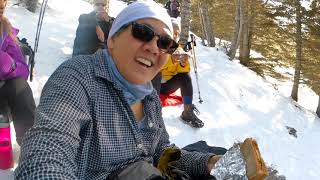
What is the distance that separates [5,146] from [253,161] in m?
2.45

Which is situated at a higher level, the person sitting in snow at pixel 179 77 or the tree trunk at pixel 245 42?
the person sitting in snow at pixel 179 77

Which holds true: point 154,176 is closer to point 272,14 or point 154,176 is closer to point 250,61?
point 272,14

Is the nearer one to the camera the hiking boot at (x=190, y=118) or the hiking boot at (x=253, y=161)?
the hiking boot at (x=253, y=161)

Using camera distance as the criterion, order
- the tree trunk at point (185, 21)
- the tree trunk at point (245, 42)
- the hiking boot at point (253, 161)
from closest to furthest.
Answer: the hiking boot at point (253, 161) → the tree trunk at point (185, 21) → the tree trunk at point (245, 42)

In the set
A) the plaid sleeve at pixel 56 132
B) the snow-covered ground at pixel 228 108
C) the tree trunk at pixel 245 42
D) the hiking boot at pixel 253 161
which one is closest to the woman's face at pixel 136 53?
the plaid sleeve at pixel 56 132

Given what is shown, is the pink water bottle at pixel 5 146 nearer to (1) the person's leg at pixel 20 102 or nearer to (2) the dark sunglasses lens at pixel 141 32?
(1) the person's leg at pixel 20 102

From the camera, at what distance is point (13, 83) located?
3.60m

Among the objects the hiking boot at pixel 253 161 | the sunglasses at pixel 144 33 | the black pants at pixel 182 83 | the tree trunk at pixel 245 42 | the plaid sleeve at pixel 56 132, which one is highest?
the sunglasses at pixel 144 33

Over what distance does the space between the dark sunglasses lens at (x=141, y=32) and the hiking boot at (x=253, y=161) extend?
2.43 feet

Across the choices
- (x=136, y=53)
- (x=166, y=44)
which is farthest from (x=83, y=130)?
(x=166, y=44)

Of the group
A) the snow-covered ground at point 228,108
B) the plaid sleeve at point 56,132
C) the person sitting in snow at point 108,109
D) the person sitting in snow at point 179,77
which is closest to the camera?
the plaid sleeve at point 56,132

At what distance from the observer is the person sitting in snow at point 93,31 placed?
611 centimetres

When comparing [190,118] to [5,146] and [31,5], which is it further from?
[31,5]

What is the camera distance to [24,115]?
12.0 ft
